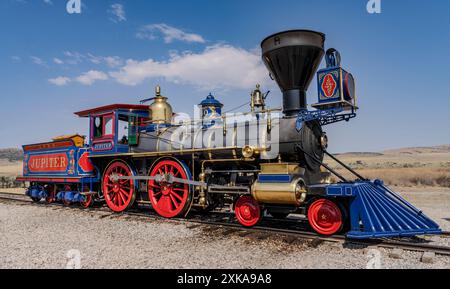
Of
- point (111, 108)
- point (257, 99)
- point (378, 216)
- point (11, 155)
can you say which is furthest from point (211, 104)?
point (11, 155)

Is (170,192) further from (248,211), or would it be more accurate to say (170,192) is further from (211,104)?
(211,104)

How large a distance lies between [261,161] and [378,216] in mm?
2829

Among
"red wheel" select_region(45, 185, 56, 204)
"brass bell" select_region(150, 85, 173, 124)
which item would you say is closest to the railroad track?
"brass bell" select_region(150, 85, 173, 124)

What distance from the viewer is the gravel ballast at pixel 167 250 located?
5.27 metres

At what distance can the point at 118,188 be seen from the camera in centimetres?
1077

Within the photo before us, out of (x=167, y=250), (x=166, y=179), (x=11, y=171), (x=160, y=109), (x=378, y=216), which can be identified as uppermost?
(x=160, y=109)

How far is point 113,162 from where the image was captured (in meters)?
11.1

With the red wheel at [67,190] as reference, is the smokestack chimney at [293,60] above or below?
above

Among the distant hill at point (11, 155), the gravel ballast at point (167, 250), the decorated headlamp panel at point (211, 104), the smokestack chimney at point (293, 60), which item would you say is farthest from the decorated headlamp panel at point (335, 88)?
the distant hill at point (11, 155)

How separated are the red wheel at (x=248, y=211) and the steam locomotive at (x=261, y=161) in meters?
0.02

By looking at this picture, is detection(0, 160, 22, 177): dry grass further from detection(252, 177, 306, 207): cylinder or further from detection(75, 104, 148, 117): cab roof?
detection(252, 177, 306, 207): cylinder

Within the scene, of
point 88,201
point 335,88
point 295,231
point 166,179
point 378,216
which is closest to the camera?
point 378,216

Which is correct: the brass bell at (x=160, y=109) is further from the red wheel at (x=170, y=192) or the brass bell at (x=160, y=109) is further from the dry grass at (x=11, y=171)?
the dry grass at (x=11, y=171)

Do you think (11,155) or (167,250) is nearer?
(167,250)
